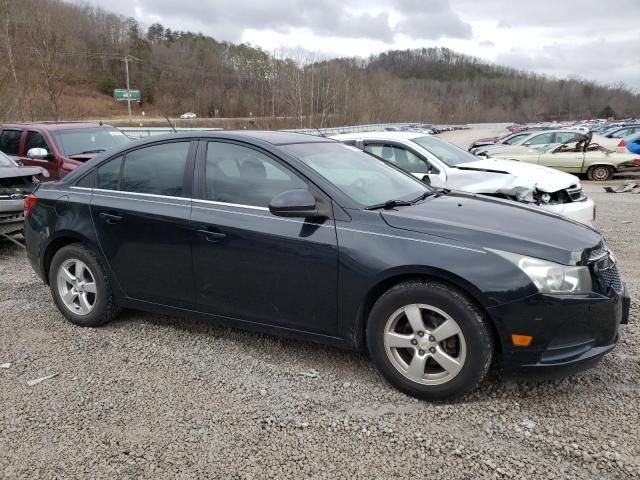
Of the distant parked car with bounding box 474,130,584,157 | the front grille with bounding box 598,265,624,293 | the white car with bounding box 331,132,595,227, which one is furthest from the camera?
the distant parked car with bounding box 474,130,584,157

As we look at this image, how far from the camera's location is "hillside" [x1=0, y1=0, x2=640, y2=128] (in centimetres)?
2609

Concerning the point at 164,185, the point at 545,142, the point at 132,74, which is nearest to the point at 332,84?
the point at 132,74

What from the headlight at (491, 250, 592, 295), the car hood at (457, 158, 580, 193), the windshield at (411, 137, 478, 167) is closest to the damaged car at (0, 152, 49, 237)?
the windshield at (411, 137, 478, 167)

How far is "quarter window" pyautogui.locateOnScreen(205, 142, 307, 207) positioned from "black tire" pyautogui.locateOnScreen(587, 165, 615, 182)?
15914 millimetres

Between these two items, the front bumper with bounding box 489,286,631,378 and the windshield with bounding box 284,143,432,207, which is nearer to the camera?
the front bumper with bounding box 489,286,631,378

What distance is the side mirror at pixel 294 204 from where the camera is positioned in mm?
3328

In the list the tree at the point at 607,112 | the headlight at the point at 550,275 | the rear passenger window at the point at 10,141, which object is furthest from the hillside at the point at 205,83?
the headlight at the point at 550,275

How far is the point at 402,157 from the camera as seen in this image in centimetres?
786

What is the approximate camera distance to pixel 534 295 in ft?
9.53

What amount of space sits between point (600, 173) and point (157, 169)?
16.3 meters

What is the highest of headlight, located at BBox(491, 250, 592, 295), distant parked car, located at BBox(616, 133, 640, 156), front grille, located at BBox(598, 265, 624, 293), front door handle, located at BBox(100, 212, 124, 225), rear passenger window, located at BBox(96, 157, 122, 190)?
distant parked car, located at BBox(616, 133, 640, 156)

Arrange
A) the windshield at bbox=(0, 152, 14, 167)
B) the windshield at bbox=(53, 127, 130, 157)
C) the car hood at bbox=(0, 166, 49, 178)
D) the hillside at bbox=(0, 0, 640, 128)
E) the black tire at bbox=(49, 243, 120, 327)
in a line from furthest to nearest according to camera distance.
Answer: the hillside at bbox=(0, 0, 640, 128) < the windshield at bbox=(53, 127, 130, 157) < the windshield at bbox=(0, 152, 14, 167) < the car hood at bbox=(0, 166, 49, 178) < the black tire at bbox=(49, 243, 120, 327)

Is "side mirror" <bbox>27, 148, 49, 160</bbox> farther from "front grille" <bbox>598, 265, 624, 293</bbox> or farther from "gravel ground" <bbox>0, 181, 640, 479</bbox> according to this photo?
"front grille" <bbox>598, 265, 624, 293</bbox>

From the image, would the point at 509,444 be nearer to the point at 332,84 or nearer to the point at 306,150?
the point at 306,150
